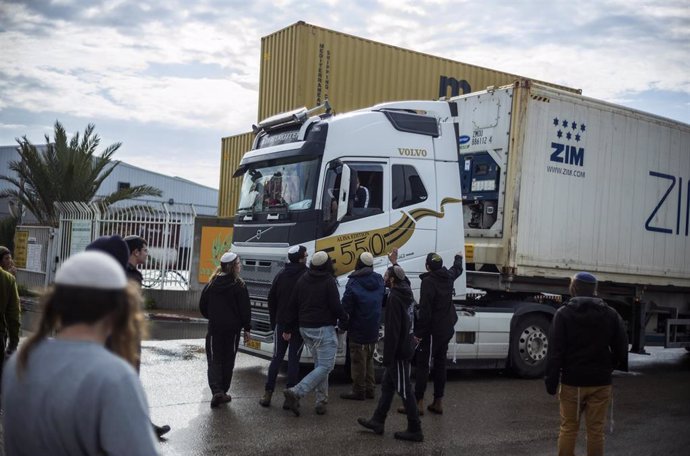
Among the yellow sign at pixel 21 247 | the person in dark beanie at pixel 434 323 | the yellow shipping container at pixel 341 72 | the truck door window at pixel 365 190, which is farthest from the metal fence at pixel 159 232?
the person in dark beanie at pixel 434 323

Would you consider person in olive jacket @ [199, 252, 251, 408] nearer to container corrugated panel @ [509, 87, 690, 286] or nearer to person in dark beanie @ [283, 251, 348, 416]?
person in dark beanie @ [283, 251, 348, 416]

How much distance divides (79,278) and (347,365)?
7.63 m

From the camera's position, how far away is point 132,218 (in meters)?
17.2

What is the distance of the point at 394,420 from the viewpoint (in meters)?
7.59

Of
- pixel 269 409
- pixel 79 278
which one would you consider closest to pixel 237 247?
pixel 269 409

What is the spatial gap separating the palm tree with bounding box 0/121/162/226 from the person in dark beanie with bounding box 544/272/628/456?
57.8ft

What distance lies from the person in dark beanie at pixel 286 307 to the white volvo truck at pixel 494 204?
50cm

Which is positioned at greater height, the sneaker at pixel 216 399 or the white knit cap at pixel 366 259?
the white knit cap at pixel 366 259

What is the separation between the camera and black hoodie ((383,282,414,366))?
673 centimetres

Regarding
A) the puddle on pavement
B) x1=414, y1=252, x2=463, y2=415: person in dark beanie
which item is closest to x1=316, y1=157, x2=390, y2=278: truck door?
x1=414, y1=252, x2=463, y2=415: person in dark beanie

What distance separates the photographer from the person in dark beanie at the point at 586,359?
5.58 metres

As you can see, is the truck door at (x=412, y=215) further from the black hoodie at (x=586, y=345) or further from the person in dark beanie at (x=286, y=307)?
the black hoodie at (x=586, y=345)

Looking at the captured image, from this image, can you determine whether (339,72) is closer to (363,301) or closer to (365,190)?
(365,190)

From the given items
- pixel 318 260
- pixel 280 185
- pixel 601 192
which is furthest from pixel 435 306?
pixel 601 192
